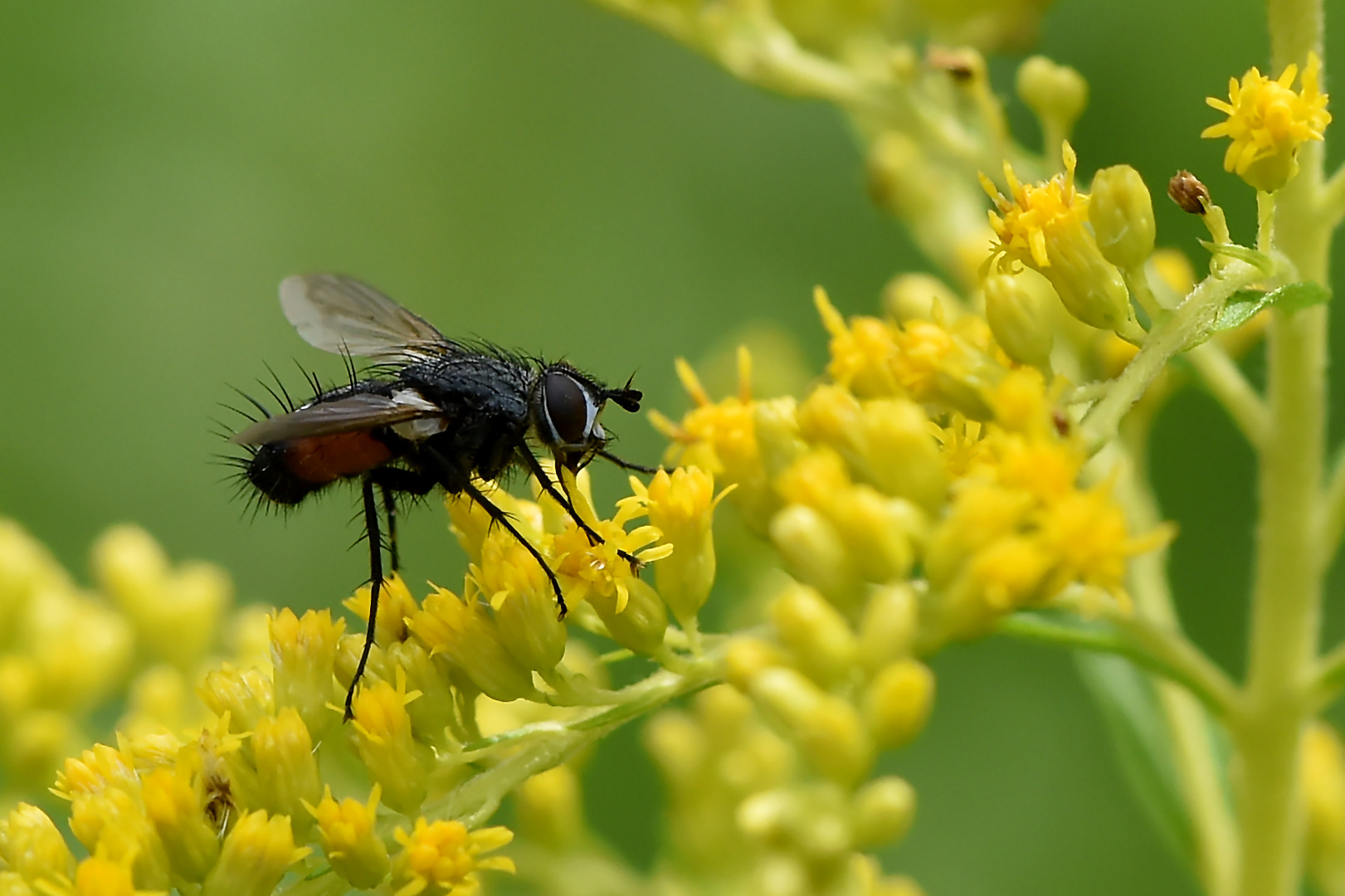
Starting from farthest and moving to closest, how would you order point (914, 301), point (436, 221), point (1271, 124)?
point (436, 221), point (914, 301), point (1271, 124)

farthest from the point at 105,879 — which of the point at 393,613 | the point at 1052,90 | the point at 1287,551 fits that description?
the point at 1052,90

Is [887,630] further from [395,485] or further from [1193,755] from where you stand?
[395,485]

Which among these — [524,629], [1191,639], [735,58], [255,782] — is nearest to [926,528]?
[524,629]

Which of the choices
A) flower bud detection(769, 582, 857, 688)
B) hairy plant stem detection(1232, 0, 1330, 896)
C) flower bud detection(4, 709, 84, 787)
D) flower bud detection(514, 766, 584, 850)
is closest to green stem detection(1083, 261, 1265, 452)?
hairy plant stem detection(1232, 0, 1330, 896)

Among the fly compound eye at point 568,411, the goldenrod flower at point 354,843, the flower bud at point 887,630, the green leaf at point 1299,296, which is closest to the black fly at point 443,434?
the fly compound eye at point 568,411

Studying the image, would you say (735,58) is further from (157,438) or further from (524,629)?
(157,438)

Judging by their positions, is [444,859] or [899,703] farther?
[444,859]

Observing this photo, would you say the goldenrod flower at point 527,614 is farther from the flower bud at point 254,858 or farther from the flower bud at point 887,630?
the flower bud at point 887,630
